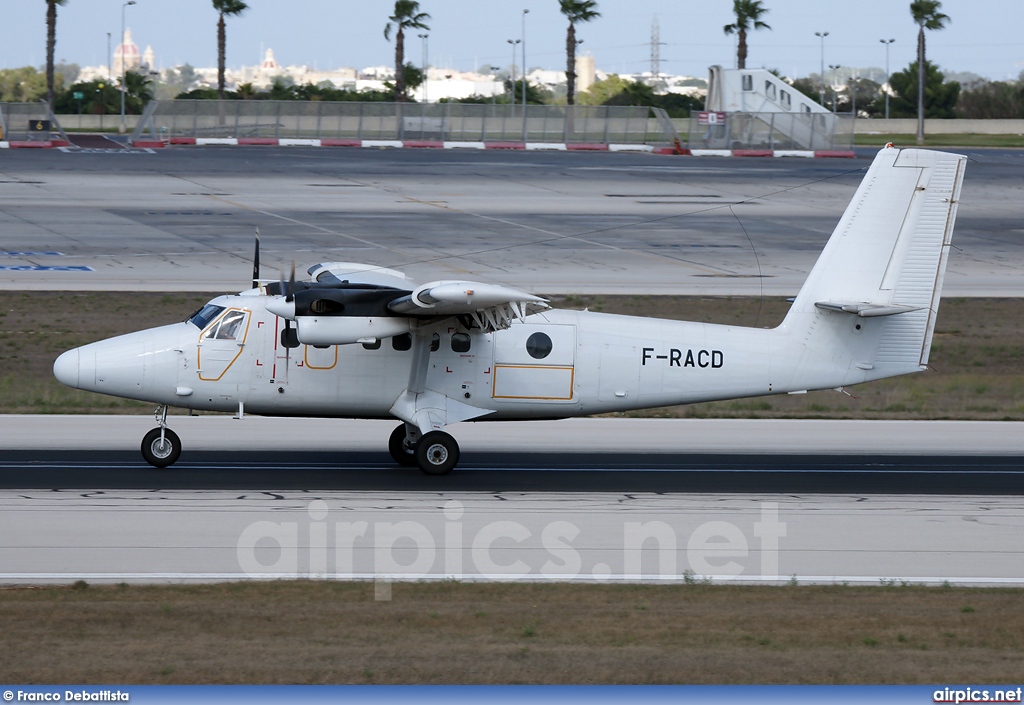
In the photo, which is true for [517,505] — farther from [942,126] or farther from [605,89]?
[605,89]

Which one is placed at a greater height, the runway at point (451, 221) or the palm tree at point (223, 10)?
the palm tree at point (223, 10)

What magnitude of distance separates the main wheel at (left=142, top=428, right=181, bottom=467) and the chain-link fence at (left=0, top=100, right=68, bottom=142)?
62843 mm

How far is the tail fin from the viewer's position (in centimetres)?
1956

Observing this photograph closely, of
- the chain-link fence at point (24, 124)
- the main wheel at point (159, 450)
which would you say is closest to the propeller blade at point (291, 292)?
the main wheel at point (159, 450)

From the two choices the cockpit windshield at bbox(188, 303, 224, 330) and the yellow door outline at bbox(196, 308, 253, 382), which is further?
the cockpit windshield at bbox(188, 303, 224, 330)

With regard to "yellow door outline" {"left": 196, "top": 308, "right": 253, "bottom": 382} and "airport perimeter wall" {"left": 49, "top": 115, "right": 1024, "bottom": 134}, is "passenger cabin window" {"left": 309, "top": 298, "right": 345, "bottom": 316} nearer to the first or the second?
"yellow door outline" {"left": 196, "top": 308, "right": 253, "bottom": 382}

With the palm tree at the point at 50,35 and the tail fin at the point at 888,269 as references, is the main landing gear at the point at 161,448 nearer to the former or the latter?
the tail fin at the point at 888,269

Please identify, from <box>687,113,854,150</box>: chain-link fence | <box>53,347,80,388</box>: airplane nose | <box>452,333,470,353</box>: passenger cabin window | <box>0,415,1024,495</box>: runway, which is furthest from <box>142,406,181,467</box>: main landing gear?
<box>687,113,854,150</box>: chain-link fence

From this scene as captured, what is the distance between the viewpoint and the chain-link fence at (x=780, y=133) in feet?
262

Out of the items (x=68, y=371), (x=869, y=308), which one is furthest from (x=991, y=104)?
(x=68, y=371)

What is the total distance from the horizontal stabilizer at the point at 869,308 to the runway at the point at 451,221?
17.3m

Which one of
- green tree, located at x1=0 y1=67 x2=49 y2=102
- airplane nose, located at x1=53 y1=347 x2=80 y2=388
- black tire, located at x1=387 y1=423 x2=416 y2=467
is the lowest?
black tire, located at x1=387 y1=423 x2=416 y2=467

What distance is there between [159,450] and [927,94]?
13486cm

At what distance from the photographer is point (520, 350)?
→ 1906 centimetres
